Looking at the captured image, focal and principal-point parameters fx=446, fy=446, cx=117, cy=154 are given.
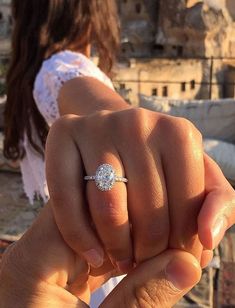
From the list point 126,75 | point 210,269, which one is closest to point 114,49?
point 210,269

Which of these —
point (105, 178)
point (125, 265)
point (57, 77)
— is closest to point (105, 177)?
point (105, 178)

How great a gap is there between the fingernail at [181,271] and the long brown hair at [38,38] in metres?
0.62

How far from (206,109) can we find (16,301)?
2.00 meters

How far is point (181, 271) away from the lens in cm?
49

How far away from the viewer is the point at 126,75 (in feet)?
27.8

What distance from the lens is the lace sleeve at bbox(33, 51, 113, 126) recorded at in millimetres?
906

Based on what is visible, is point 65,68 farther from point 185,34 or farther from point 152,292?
point 185,34

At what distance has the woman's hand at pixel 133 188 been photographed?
0.48 metres

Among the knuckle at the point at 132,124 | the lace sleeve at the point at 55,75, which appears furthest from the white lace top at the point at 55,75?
the knuckle at the point at 132,124

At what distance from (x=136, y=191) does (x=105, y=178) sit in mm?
37

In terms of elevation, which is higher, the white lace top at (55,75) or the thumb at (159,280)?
the white lace top at (55,75)

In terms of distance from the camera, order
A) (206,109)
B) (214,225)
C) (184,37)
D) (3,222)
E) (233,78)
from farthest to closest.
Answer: (184,37), (233,78), (206,109), (3,222), (214,225)

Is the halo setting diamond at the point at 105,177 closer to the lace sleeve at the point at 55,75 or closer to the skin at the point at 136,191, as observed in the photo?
the skin at the point at 136,191

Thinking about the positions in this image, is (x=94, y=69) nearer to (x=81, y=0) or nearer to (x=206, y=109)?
(x=81, y=0)
